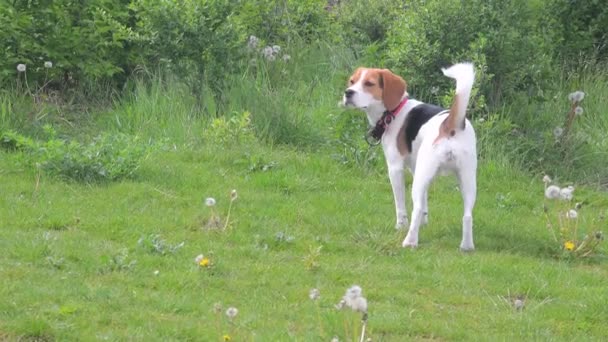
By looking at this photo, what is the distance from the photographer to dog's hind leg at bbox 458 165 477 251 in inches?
301

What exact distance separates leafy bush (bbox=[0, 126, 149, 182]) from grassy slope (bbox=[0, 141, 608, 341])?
0.14 metres

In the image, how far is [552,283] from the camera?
7043 mm

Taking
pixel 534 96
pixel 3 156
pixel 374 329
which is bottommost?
pixel 3 156

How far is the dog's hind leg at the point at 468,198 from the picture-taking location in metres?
7.66

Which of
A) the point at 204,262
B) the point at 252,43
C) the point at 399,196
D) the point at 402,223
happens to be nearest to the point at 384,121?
the point at 399,196

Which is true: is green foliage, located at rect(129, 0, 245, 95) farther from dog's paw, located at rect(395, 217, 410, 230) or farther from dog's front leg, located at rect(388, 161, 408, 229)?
dog's paw, located at rect(395, 217, 410, 230)

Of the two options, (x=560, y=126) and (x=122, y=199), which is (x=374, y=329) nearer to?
(x=122, y=199)

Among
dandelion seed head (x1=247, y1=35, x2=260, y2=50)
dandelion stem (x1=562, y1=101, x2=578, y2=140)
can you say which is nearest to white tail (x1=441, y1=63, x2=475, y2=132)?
dandelion stem (x1=562, y1=101, x2=578, y2=140)

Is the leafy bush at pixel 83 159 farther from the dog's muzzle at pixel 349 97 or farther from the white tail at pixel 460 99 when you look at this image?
the white tail at pixel 460 99

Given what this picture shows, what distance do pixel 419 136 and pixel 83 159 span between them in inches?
107

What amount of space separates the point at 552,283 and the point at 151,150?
4028 millimetres

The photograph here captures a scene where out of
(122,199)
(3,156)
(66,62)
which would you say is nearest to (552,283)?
(122,199)

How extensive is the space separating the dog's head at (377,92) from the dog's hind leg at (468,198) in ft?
3.29

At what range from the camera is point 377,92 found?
8.44m
